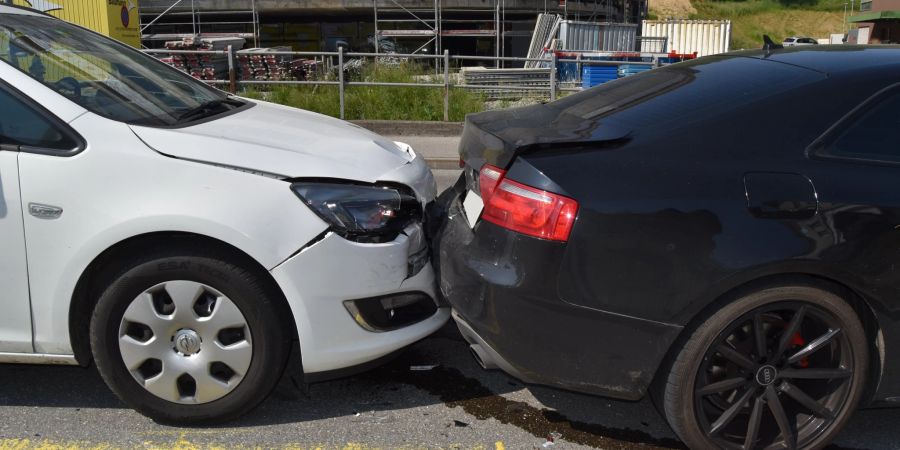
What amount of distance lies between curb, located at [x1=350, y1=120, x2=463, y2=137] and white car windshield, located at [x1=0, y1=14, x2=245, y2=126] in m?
8.27

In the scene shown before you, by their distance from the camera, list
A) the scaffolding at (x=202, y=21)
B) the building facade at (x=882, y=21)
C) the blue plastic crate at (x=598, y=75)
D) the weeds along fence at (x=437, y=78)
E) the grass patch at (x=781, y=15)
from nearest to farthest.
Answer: the weeds along fence at (x=437, y=78)
the blue plastic crate at (x=598, y=75)
the scaffolding at (x=202, y=21)
the building facade at (x=882, y=21)
the grass patch at (x=781, y=15)

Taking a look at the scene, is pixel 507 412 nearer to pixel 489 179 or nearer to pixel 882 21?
pixel 489 179

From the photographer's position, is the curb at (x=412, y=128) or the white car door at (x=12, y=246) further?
the curb at (x=412, y=128)

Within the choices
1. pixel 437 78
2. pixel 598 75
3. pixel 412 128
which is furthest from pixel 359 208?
pixel 598 75

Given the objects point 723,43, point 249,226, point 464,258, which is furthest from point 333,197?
point 723,43

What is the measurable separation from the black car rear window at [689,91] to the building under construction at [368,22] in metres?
20.8

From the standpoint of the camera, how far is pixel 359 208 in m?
3.16

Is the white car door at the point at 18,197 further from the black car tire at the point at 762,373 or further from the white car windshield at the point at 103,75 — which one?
the black car tire at the point at 762,373

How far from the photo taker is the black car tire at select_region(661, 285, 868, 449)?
111 inches

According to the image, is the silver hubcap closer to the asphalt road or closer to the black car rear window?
the asphalt road

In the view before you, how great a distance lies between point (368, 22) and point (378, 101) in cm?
1645

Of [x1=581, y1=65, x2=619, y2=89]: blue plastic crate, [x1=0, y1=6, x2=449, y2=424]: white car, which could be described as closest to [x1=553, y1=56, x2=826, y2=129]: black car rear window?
[x1=0, y1=6, x2=449, y2=424]: white car

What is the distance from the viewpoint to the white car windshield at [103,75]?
3.28 metres

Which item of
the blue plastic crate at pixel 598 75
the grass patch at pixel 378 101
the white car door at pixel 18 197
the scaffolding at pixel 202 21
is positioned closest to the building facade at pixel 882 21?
the blue plastic crate at pixel 598 75
